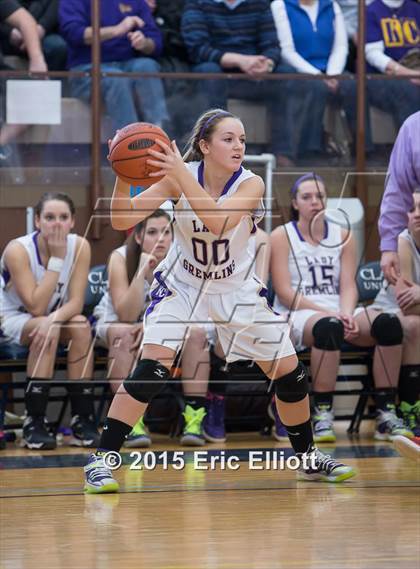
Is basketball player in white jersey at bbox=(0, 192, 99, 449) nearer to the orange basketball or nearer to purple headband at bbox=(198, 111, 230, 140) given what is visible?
purple headband at bbox=(198, 111, 230, 140)

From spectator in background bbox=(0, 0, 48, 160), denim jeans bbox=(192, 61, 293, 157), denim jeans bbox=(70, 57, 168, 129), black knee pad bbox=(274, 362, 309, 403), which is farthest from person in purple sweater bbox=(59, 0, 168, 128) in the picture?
black knee pad bbox=(274, 362, 309, 403)

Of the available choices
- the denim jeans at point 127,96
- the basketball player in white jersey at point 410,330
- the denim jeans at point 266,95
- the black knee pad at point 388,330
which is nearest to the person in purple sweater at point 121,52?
the denim jeans at point 127,96

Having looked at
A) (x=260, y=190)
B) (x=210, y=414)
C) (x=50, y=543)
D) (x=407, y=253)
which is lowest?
(x=210, y=414)

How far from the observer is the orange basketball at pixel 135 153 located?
167 inches

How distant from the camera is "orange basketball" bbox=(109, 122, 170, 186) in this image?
423cm

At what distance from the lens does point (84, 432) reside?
613 centimetres

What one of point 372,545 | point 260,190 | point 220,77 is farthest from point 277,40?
point 372,545

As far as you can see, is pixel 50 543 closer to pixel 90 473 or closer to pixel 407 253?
pixel 90 473

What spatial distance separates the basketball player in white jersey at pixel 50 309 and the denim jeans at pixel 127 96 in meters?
1.21

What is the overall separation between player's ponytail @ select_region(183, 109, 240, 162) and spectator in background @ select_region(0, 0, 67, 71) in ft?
10.1

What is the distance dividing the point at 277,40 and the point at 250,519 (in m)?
→ 4.70

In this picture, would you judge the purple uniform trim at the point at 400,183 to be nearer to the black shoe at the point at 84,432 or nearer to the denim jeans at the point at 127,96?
the black shoe at the point at 84,432

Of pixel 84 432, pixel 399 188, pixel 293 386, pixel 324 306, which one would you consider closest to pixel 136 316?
pixel 84 432

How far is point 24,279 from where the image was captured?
6.21 m
